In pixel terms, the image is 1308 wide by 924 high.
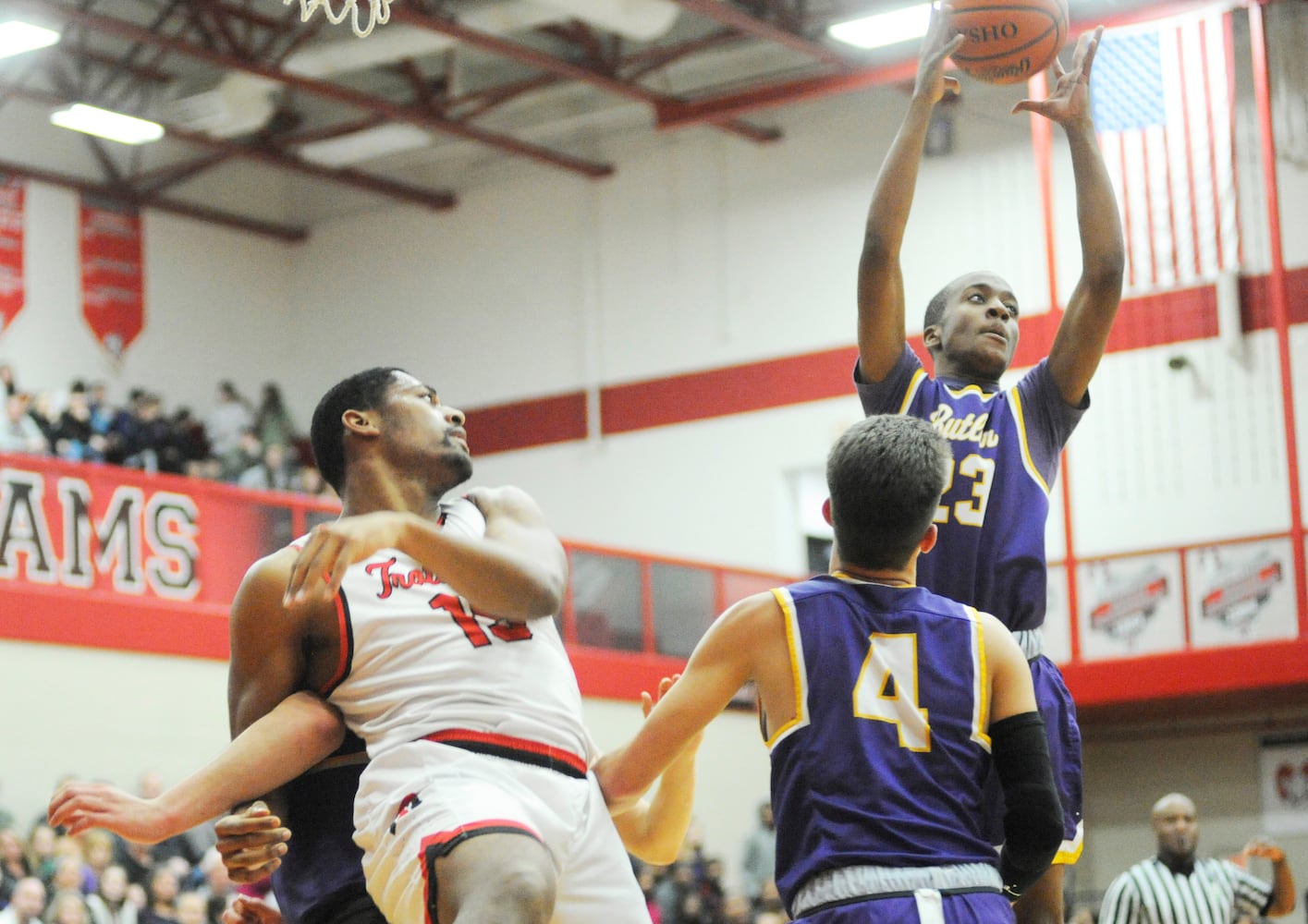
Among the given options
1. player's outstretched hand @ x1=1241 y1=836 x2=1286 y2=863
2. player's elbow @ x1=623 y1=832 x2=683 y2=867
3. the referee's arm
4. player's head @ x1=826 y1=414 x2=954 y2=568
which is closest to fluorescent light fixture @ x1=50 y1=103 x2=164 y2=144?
player's outstretched hand @ x1=1241 y1=836 x2=1286 y2=863

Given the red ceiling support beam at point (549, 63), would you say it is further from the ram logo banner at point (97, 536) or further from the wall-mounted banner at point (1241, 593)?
the wall-mounted banner at point (1241, 593)

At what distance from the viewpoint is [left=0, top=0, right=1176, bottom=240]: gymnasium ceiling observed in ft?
66.2

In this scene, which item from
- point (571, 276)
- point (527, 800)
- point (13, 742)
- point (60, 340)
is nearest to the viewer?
point (527, 800)

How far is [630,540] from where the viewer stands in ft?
75.6

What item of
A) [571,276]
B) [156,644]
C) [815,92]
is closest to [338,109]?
[571,276]

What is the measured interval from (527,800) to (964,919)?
43.0 inches

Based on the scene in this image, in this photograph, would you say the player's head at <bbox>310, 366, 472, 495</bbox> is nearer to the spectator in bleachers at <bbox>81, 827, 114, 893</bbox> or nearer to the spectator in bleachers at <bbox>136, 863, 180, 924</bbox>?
the spectator in bleachers at <bbox>136, 863, 180, 924</bbox>

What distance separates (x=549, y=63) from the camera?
20625 mm

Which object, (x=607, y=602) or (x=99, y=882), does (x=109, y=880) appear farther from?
(x=607, y=602)

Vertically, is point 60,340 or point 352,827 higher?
point 60,340

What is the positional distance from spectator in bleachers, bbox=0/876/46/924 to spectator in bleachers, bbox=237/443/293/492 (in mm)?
9576

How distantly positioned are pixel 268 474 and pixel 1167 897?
13.4 m

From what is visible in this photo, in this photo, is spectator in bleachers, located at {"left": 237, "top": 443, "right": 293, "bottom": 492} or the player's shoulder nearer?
the player's shoulder

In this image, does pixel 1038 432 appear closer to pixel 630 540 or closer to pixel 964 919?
pixel 964 919
